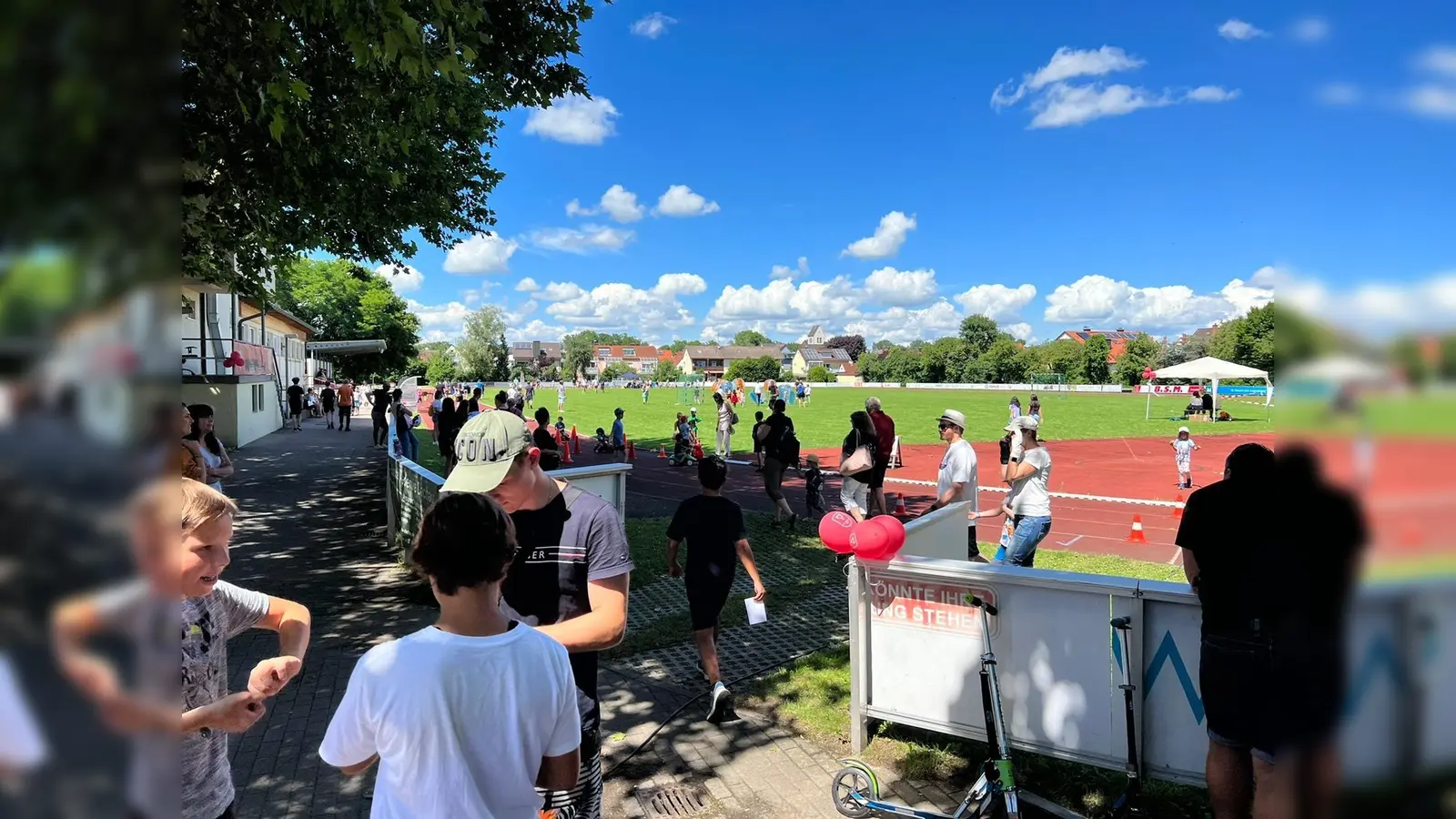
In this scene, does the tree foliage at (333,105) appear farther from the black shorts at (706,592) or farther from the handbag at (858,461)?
the handbag at (858,461)

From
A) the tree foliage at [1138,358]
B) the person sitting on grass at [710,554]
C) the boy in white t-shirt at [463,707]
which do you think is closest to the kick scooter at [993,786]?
the person sitting on grass at [710,554]

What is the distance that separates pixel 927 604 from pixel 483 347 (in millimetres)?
96647

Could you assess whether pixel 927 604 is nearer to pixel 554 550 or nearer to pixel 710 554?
pixel 710 554

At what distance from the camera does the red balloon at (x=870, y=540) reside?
4.54 metres

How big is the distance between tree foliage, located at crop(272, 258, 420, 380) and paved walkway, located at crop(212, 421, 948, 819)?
4669cm

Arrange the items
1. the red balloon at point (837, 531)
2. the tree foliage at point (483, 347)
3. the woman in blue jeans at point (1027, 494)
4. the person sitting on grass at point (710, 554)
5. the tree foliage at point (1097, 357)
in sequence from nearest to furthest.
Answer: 1. the tree foliage at point (1097, 357)
2. the red balloon at point (837, 531)
3. the person sitting on grass at point (710, 554)
4. the woman in blue jeans at point (1027, 494)
5. the tree foliage at point (483, 347)

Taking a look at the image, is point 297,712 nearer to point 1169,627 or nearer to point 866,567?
point 866,567

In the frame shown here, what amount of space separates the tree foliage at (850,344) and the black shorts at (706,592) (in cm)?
14635

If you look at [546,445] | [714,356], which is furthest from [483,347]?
[546,445]

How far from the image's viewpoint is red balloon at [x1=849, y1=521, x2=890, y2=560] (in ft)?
14.9

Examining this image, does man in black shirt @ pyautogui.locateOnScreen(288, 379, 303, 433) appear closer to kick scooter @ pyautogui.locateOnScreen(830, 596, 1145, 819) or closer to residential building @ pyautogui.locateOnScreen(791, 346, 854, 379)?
kick scooter @ pyautogui.locateOnScreen(830, 596, 1145, 819)

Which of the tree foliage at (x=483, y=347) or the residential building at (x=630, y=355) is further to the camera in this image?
the residential building at (x=630, y=355)

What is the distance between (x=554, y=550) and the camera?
122 inches

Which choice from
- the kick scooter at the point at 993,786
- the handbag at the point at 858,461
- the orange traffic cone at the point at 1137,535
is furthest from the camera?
the orange traffic cone at the point at 1137,535
